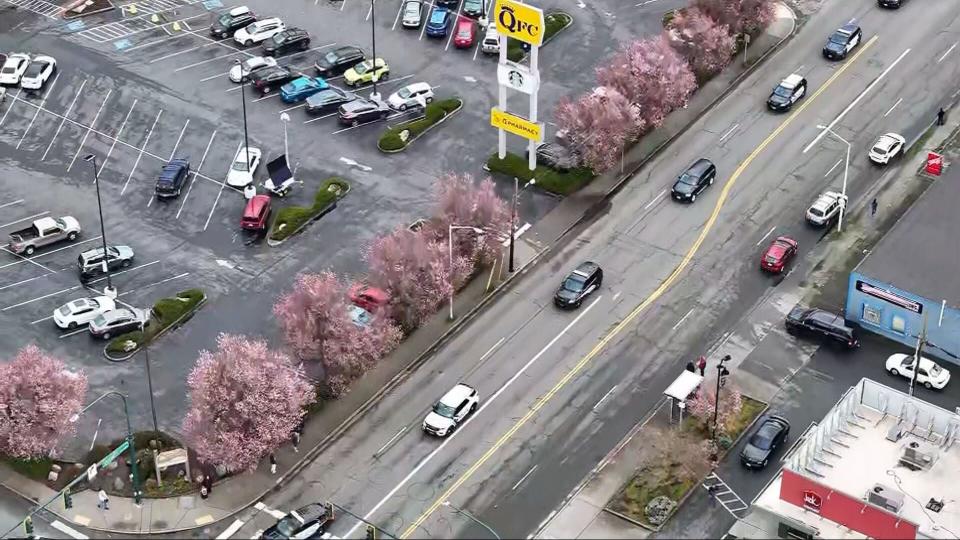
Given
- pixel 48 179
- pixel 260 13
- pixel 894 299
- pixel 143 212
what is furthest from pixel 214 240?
pixel 894 299

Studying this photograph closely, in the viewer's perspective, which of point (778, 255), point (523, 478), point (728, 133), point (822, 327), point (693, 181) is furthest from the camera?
point (728, 133)

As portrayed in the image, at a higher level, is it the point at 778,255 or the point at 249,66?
the point at 249,66

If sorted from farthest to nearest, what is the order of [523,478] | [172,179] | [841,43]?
[841,43]
[172,179]
[523,478]

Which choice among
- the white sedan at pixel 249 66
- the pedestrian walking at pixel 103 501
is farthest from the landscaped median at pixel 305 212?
the pedestrian walking at pixel 103 501

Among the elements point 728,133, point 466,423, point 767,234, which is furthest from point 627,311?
point 728,133

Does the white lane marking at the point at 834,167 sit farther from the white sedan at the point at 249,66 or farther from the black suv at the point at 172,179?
the black suv at the point at 172,179

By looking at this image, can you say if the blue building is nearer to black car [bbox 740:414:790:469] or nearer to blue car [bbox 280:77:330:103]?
black car [bbox 740:414:790:469]

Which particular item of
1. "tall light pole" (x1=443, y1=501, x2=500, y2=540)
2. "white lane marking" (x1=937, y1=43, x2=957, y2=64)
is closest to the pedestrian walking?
"tall light pole" (x1=443, y1=501, x2=500, y2=540)

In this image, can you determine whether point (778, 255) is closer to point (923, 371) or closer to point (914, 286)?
point (914, 286)
